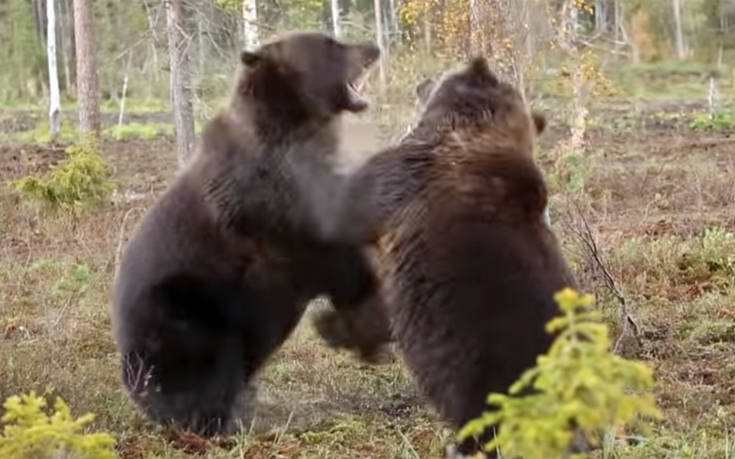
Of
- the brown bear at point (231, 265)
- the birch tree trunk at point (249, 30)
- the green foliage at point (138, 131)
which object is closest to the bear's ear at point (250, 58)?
the brown bear at point (231, 265)

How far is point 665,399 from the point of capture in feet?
21.3

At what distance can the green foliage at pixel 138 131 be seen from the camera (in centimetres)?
3166

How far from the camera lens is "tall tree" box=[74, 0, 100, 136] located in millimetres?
20250

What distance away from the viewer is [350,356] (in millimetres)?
7453

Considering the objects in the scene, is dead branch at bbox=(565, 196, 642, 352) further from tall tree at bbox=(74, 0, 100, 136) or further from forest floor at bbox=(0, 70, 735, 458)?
tall tree at bbox=(74, 0, 100, 136)

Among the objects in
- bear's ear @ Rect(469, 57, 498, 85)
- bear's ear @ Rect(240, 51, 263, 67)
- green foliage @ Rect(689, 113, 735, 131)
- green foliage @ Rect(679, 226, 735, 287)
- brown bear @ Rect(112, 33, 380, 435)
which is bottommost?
green foliage @ Rect(689, 113, 735, 131)

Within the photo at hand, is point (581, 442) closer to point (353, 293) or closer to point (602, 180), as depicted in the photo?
point (353, 293)

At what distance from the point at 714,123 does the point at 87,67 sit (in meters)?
15.3

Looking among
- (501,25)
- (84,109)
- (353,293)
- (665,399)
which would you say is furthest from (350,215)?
(84,109)

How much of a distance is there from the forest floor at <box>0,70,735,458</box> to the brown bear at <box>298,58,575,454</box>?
2.93 feet

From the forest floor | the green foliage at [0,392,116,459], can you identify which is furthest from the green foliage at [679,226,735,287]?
the green foliage at [0,392,116,459]

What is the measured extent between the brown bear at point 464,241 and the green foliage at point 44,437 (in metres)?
1.68

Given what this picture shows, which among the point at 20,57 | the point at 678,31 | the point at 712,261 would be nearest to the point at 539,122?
the point at 712,261

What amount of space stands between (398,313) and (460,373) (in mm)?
515
